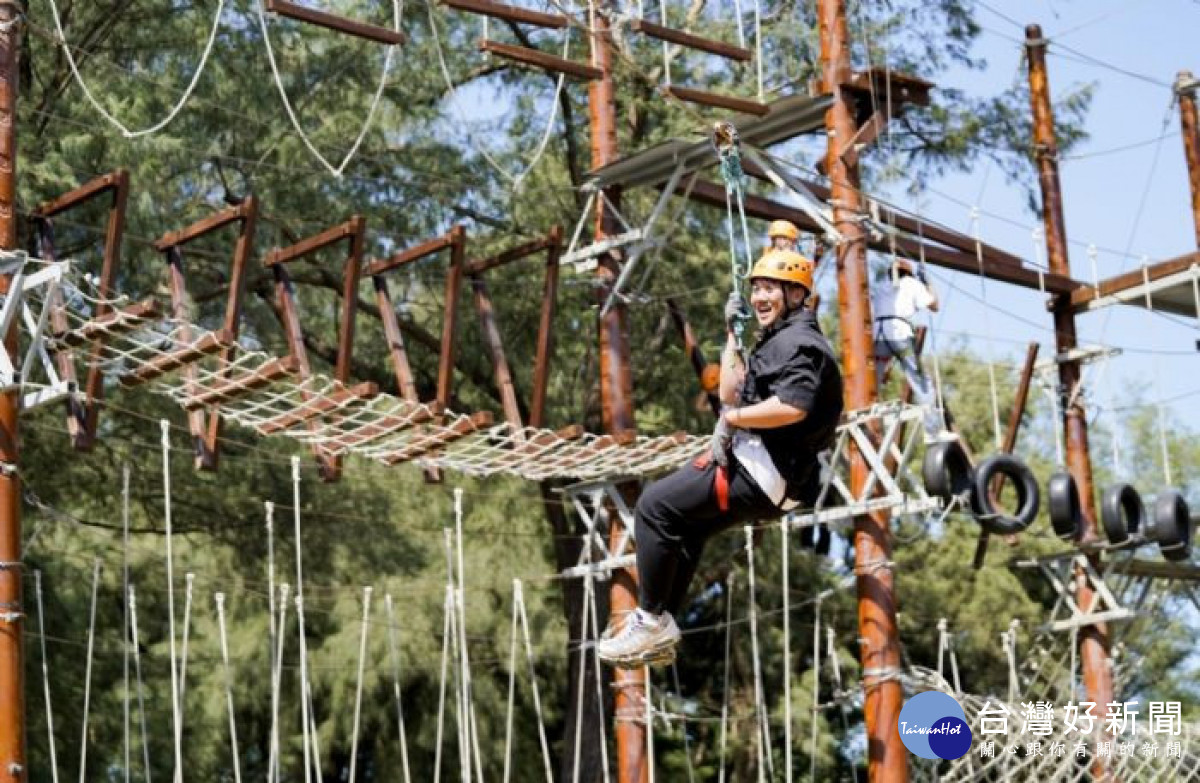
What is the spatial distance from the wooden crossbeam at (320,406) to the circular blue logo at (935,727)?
4108mm

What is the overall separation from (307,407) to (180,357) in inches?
45.0

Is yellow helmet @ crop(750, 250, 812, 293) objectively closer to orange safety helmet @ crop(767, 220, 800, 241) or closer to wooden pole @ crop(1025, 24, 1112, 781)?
orange safety helmet @ crop(767, 220, 800, 241)

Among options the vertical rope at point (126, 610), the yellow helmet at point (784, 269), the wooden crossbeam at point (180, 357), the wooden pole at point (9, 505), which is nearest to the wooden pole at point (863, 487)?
the vertical rope at point (126, 610)

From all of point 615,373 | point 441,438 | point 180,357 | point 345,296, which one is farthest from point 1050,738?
point 180,357

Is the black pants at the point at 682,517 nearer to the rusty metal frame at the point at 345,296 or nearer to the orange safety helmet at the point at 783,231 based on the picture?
the orange safety helmet at the point at 783,231

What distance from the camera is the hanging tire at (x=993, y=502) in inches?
571

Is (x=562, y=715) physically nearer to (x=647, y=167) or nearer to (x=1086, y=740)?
(x=1086, y=740)

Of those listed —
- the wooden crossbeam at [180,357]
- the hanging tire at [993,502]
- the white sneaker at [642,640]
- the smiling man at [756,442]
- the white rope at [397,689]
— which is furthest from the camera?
the hanging tire at [993,502]

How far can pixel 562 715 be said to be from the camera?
21.2m

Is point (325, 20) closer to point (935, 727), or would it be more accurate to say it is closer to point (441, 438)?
point (441, 438)

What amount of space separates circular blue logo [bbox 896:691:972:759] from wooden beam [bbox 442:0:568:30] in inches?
180

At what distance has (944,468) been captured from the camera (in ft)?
46.4

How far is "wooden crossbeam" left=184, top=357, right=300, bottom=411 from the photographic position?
1059 centimetres

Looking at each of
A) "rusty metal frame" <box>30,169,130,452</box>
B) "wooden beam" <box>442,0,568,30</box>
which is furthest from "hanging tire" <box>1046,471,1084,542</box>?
"rusty metal frame" <box>30,169,130,452</box>
